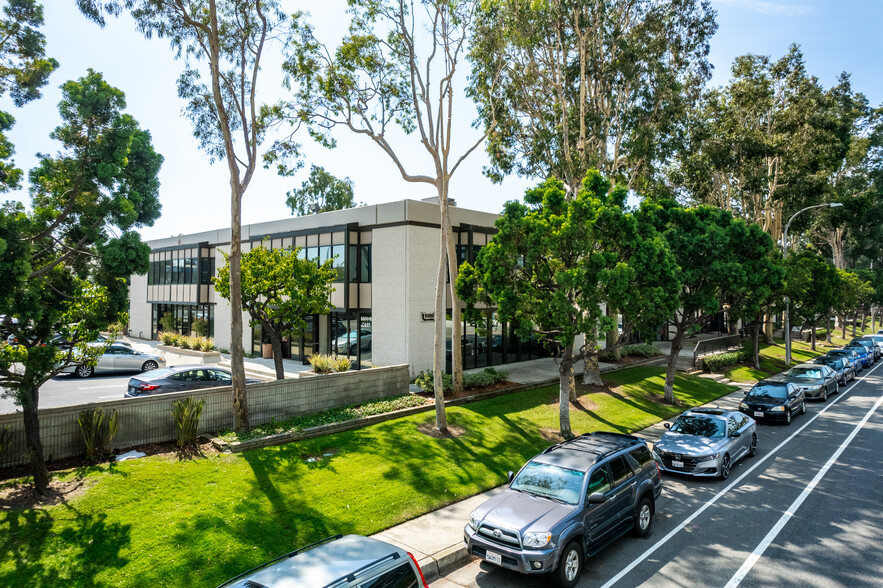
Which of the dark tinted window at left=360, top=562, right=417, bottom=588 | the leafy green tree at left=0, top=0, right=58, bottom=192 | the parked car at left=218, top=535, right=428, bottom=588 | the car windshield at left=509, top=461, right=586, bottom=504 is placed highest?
the leafy green tree at left=0, top=0, right=58, bottom=192

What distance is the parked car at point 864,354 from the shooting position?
35472 mm

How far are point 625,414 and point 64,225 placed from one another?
18.0 metres

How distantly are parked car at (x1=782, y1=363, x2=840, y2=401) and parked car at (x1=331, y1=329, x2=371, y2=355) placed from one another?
1938 centimetres

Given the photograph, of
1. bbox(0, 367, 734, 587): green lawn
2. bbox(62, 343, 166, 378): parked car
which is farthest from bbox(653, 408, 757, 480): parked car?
bbox(62, 343, 166, 378): parked car

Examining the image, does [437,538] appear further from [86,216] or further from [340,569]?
[86,216]

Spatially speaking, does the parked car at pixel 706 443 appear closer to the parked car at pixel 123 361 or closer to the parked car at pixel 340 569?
the parked car at pixel 340 569

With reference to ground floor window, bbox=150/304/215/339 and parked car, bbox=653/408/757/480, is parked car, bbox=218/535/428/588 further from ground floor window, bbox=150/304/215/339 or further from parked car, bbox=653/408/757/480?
ground floor window, bbox=150/304/215/339

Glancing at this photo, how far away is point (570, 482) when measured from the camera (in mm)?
8828

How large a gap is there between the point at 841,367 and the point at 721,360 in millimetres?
6335

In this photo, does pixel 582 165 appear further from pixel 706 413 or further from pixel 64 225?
pixel 64 225

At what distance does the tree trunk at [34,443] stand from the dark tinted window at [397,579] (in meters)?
7.81

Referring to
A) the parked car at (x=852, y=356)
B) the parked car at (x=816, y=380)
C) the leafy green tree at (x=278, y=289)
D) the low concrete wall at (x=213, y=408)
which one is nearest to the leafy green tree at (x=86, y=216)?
the low concrete wall at (x=213, y=408)

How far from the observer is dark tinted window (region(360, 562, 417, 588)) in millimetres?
5328

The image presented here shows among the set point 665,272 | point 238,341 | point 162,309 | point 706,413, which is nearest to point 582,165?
point 665,272
